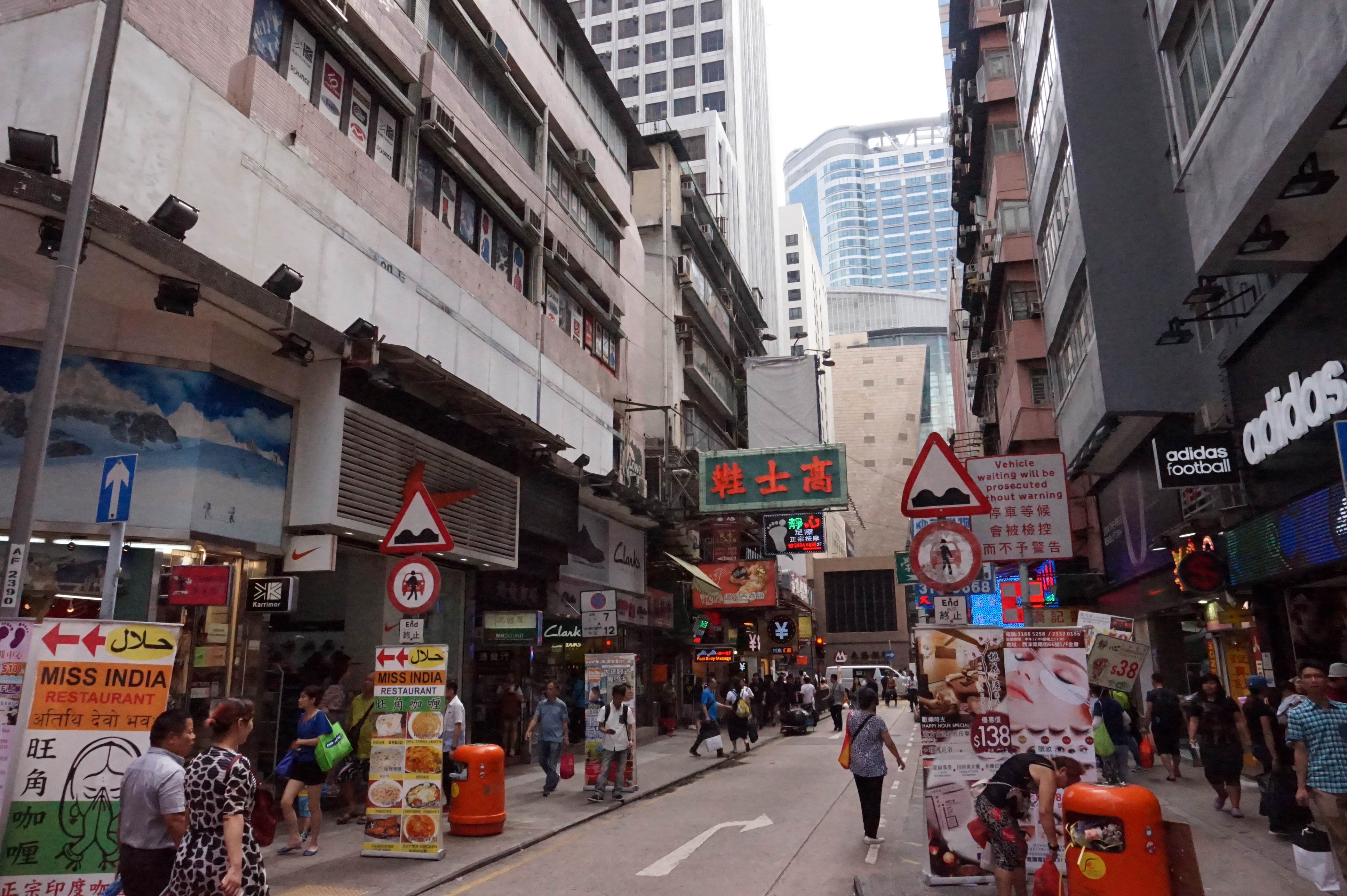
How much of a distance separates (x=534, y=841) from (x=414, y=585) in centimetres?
360

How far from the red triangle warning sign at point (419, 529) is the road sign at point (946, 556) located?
4.83 metres

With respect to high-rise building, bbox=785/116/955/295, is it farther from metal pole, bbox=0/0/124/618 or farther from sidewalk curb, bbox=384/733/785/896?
metal pole, bbox=0/0/124/618

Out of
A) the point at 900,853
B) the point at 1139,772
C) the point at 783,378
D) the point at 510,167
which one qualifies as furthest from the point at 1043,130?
the point at 900,853

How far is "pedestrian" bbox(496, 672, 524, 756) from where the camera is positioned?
1764 centimetres

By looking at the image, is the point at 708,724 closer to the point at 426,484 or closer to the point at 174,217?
the point at 426,484

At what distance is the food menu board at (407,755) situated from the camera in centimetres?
948

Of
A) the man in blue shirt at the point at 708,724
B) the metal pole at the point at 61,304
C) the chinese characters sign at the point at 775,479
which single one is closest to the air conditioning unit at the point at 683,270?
the chinese characters sign at the point at 775,479

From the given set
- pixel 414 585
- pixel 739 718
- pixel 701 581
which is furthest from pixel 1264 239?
pixel 701 581

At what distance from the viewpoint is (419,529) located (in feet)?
31.9

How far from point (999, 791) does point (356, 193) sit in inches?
469

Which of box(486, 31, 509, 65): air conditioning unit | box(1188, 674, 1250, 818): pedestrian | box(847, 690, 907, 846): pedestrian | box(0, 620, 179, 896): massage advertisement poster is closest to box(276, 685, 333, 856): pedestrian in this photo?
box(0, 620, 179, 896): massage advertisement poster

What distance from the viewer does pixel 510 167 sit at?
19.6 meters

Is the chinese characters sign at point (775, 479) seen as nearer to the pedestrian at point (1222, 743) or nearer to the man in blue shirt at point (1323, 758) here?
the pedestrian at point (1222, 743)

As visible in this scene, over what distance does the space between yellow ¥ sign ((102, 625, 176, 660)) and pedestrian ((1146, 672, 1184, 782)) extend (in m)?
13.9
